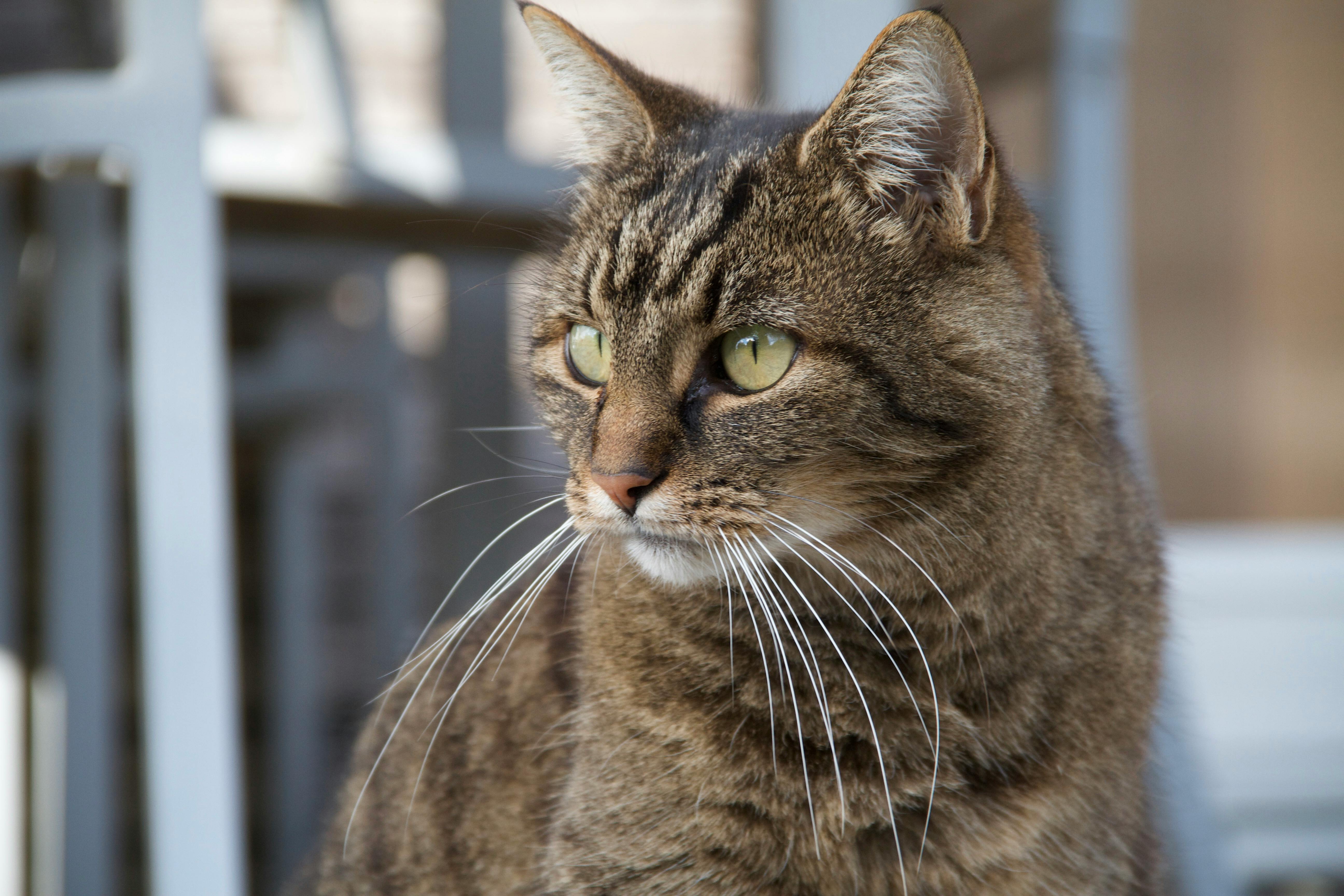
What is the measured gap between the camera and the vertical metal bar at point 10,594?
1344 mm

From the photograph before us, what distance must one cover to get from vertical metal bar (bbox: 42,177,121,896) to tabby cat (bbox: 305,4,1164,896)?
681 millimetres

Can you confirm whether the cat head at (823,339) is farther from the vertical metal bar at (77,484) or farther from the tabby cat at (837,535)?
the vertical metal bar at (77,484)

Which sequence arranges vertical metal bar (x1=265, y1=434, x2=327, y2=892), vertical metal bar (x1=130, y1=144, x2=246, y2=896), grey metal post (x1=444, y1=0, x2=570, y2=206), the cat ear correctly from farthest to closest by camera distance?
1. vertical metal bar (x1=265, y1=434, x2=327, y2=892)
2. grey metal post (x1=444, y1=0, x2=570, y2=206)
3. vertical metal bar (x1=130, y1=144, x2=246, y2=896)
4. the cat ear

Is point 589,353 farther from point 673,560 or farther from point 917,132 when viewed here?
point 917,132

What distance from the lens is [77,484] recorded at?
128 centimetres

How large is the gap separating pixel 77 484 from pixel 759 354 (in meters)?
0.92

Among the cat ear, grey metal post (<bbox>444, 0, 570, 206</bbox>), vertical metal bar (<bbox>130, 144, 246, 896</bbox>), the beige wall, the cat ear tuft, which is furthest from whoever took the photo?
the beige wall

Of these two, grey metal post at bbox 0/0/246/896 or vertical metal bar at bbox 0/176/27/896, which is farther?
vertical metal bar at bbox 0/176/27/896

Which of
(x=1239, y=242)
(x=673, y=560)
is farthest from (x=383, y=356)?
(x=1239, y=242)

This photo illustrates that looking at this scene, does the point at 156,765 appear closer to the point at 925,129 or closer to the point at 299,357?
the point at 925,129

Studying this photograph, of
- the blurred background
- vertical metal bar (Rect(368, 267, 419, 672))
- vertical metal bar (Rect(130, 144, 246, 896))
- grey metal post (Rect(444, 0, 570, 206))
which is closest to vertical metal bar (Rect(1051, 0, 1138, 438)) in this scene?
the blurred background

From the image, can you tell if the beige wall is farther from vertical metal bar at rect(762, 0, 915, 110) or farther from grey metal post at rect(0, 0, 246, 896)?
grey metal post at rect(0, 0, 246, 896)

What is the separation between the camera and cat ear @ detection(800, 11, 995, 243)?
0.67 m

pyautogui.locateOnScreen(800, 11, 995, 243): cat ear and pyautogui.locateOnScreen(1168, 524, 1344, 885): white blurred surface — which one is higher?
pyautogui.locateOnScreen(800, 11, 995, 243): cat ear
